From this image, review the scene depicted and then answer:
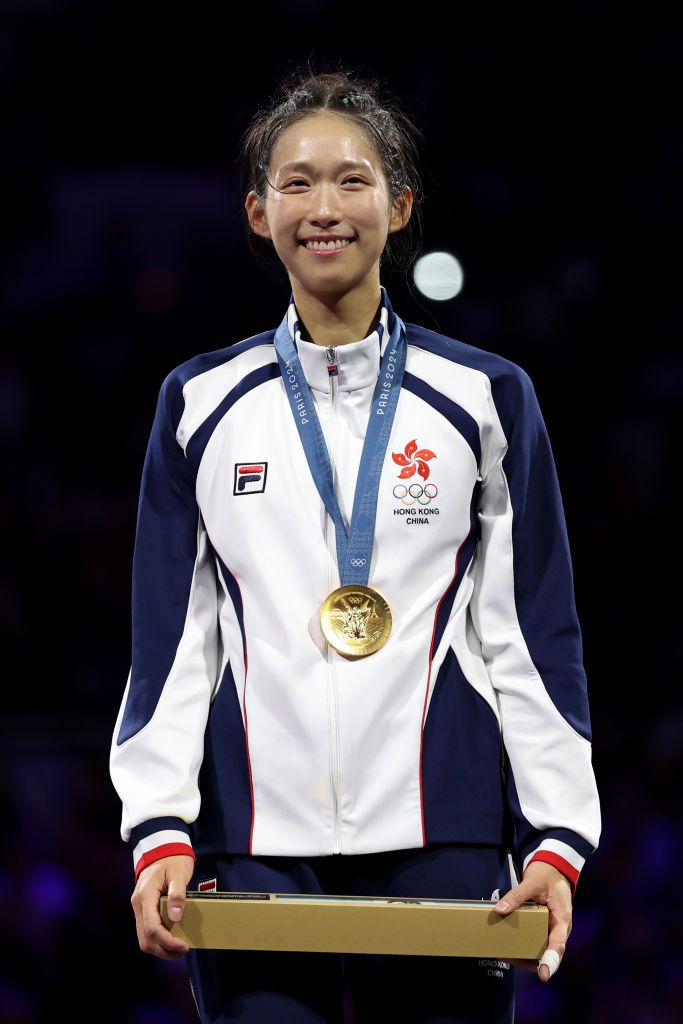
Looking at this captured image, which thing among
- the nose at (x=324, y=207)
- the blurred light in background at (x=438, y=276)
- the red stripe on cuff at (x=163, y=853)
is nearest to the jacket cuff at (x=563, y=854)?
the red stripe on cuff at (x=163, y=853)

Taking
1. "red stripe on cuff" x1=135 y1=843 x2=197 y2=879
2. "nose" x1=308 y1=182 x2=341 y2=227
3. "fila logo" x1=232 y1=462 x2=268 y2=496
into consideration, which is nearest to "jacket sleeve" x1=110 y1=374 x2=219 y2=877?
"red stripe on cuff" x1=135 y1=843 x2=197 y2=879

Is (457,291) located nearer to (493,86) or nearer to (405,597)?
(493,86)

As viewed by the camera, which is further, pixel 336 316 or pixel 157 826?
pixel 336 316

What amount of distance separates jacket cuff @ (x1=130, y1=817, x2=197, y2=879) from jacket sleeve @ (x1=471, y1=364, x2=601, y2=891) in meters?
0.46

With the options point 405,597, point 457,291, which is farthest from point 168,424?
point 457,291

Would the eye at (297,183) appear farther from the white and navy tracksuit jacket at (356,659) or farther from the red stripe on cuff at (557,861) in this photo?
the red stripe on cuff at (557,861)

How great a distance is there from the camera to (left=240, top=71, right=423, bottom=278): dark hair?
212 cm

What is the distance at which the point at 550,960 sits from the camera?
173cm

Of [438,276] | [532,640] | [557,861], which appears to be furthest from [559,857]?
[438,276]

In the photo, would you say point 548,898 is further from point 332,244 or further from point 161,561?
point 332,244

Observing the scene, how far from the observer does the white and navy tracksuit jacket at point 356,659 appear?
1860 millimetres

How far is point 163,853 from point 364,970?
1.04ft

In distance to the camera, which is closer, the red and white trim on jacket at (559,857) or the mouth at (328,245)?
the red and white trim on jacket at (559,857)

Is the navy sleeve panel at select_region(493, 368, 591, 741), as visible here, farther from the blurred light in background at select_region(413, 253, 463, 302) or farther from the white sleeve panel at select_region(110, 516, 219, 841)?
the blurred light in background at select_region(413, 253, 463, 302)
